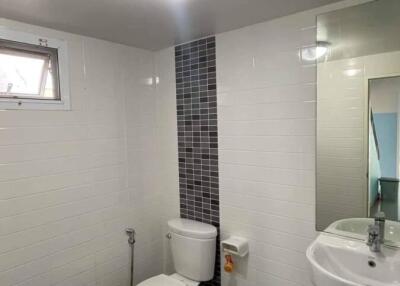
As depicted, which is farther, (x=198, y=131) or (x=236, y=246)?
(x=198, y=131)

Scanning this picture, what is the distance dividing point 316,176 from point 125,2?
139cm

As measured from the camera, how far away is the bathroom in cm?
146

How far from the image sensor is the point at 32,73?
Result: 174 centimetres

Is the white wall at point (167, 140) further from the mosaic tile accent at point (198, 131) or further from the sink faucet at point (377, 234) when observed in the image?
the sink faucet at point (377, 234)

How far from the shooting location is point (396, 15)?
1380mm

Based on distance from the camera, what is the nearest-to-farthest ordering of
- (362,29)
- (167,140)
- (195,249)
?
1. (362,29)
2. (195,249)
3. (167,140)

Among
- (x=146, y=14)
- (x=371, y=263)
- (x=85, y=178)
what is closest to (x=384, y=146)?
(x=371, y=263)

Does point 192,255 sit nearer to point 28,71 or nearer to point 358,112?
point 358,112

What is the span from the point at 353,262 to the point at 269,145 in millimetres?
767

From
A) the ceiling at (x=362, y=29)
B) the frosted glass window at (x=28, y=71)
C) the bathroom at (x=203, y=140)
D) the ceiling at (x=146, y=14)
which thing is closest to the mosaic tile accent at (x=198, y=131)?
the bathroom at (x=203, y=140)

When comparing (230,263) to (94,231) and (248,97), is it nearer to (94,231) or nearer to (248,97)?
(94,231)

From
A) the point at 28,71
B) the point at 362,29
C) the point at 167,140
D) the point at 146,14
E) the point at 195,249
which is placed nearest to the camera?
the point at 362,29

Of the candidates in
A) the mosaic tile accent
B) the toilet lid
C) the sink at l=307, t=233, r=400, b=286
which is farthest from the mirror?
the toilet lid

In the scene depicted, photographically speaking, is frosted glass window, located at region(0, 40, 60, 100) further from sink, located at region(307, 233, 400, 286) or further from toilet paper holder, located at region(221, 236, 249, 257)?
sink, located at region(307, 233, 400, 286)
